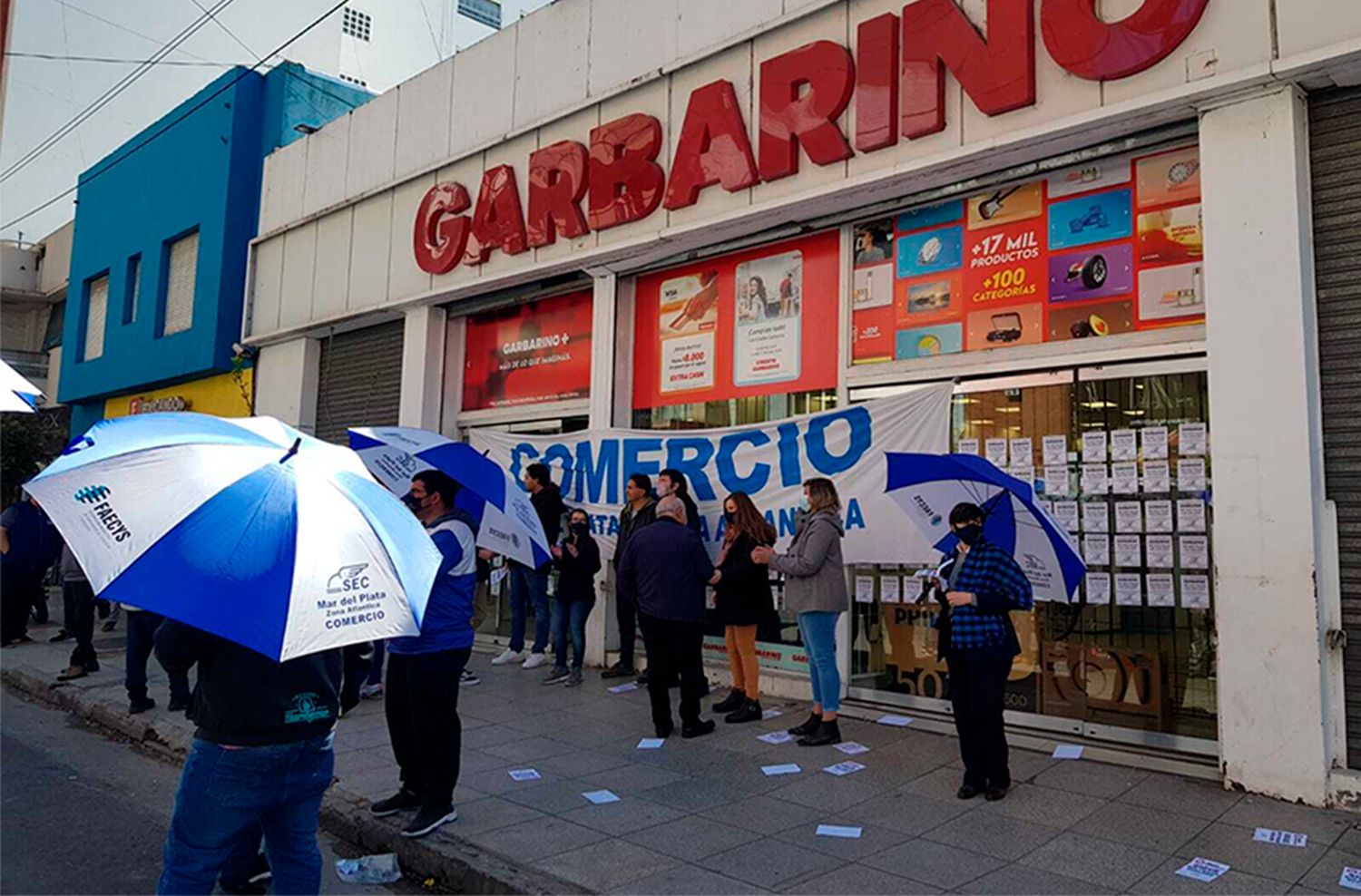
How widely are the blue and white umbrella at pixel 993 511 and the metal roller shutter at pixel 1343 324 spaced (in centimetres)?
150

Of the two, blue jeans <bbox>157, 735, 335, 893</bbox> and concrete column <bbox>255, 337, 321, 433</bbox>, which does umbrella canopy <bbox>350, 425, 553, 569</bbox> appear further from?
concrete column <bbox>255, 337, 321, 433</bbox>

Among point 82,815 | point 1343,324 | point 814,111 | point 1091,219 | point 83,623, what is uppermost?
point 814,111

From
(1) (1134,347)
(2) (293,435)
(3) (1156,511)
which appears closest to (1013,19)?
(1) (1134,347)

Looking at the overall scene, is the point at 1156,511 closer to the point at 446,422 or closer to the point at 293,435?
the point at 293,435

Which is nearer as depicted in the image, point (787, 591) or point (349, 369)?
point (787, 591)

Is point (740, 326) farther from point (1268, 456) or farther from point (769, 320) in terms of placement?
point (1268, 456)

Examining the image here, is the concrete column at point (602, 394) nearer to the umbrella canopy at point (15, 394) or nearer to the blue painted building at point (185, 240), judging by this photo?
the umbrella canopy at point (15, 394)

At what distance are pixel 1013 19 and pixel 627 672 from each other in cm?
675

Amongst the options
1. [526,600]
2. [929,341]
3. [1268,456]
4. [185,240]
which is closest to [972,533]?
[1268,456]

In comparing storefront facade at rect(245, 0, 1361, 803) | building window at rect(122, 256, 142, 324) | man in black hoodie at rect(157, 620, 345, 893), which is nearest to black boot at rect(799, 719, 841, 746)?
storefront facade at rect(245, 0, 1361, 803)

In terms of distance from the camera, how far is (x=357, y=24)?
17.3 meters

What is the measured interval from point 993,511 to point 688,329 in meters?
4.58

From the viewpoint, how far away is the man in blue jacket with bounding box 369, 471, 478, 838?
5.00 meters

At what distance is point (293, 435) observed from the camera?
10.8 feet
